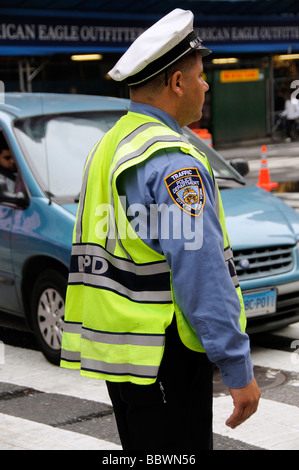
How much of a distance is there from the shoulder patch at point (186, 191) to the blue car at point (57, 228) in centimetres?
344

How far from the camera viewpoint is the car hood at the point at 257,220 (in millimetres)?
6215

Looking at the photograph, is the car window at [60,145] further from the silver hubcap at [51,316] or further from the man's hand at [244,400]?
the man's hand at [244,400]

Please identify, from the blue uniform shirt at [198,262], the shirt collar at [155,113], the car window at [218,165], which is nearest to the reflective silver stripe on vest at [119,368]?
the blue uniform shirt at [198,262]

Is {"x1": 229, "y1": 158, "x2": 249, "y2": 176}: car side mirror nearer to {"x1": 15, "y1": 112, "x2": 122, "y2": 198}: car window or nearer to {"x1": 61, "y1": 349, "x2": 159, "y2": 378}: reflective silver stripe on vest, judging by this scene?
{"x1": 15, "y1": 112, "x2": 122, "y2": 198}: car window

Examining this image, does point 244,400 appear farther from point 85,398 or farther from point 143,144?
point 85,398

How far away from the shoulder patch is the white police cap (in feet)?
1.18

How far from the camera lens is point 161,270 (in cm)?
271

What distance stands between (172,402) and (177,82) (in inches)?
39.6

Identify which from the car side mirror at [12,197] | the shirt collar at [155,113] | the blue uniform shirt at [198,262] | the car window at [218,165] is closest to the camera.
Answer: the blue uniform shirt at [198,262]

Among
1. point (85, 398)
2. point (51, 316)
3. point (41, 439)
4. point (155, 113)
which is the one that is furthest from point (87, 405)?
point (155, 113)

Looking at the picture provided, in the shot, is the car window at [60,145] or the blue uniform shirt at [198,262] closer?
the blue uniform shirt at [198,262]

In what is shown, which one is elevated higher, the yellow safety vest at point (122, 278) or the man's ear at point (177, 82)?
the man's ear at point (177, 82)

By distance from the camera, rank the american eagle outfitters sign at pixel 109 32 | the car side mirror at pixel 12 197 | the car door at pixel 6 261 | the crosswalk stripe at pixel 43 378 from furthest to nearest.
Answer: the american eagle outfitters sign at pixel 109 32, the car door at pixel 6 261, the car side mirror at pixel 12 197, the crosswalk stripe at pixel 43 378

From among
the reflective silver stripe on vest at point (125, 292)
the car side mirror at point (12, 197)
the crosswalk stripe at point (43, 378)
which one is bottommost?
the crosswalk stripe at point (43, 378)
